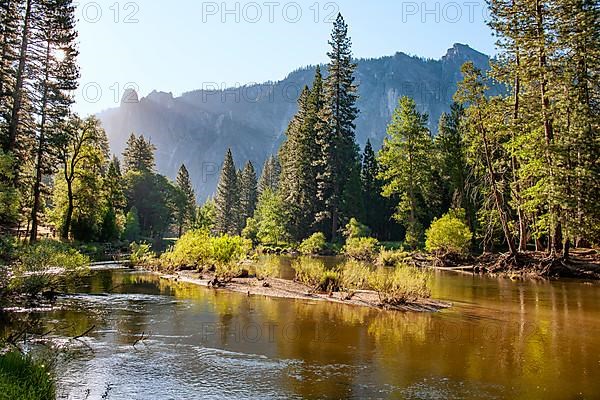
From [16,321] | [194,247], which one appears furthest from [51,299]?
[194,247]

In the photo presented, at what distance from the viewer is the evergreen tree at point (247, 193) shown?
100.0 meters

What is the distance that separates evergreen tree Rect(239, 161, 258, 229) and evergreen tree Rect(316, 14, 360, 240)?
3990cm

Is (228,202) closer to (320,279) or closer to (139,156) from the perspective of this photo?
(139,156)

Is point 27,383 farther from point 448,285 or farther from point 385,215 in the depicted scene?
point 385,215

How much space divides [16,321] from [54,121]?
27.9m

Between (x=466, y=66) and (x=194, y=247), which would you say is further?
(x=466, y=66)

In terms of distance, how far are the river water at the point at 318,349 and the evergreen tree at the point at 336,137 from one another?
4127 centimetres

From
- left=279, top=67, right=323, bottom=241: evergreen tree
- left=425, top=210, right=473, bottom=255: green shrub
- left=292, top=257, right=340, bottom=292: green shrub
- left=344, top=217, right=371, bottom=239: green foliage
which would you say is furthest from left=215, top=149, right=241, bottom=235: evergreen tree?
left=292, top=257, right=340, bottom=292: green shrub

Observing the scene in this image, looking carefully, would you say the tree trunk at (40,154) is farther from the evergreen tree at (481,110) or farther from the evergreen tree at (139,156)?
the evergreen tree at (139,156)

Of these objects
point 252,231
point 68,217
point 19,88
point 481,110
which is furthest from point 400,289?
point 252,231

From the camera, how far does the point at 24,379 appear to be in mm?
6531

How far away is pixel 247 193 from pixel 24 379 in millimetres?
95000

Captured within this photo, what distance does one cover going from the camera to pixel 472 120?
33.8 metres

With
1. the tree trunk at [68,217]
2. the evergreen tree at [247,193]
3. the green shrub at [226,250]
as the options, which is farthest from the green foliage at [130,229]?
the green shrub at [226,250]
